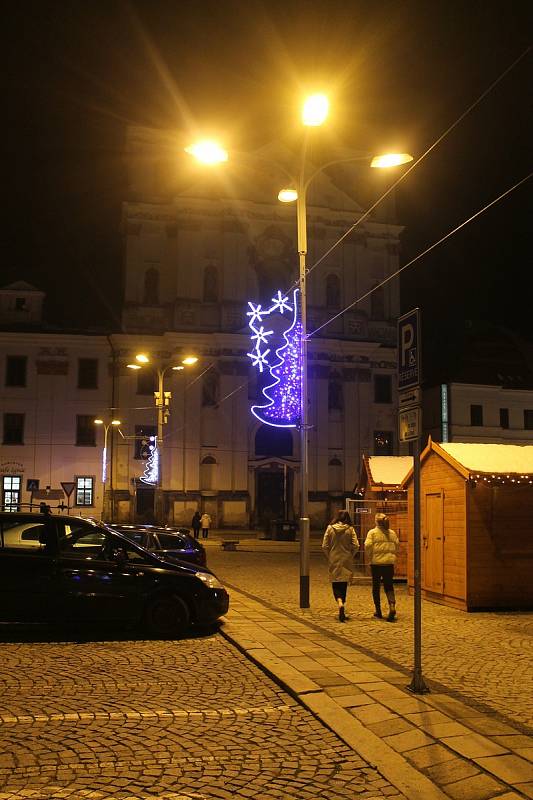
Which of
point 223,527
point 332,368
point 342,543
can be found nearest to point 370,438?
point 332,368

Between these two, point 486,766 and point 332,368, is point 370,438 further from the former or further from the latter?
point 486,766

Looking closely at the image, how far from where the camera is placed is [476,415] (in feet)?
191

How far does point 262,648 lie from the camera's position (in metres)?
10.2

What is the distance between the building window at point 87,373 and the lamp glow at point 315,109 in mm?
42618

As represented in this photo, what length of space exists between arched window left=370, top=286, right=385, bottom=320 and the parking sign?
52022mm

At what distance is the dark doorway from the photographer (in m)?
52.4

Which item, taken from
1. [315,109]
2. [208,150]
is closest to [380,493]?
[208,150]

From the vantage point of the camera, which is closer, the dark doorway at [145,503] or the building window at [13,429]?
the dark doorway at [145,503]

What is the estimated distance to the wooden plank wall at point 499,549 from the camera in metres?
14.0

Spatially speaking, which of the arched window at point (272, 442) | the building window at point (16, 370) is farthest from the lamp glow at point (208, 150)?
the arched window at point (272, 442)

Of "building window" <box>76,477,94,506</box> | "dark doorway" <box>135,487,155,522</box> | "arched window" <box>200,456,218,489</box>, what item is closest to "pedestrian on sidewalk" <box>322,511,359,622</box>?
"dark doorway" <box>135,487,155,522</box>

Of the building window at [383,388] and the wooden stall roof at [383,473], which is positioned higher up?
the building window at [383,388]

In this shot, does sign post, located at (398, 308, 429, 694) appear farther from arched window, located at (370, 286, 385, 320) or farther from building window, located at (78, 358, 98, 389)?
arched window, located at (370, 286, 385, 320)

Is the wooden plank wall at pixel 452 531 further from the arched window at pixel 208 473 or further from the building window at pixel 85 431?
the building window at pixel 85 431
